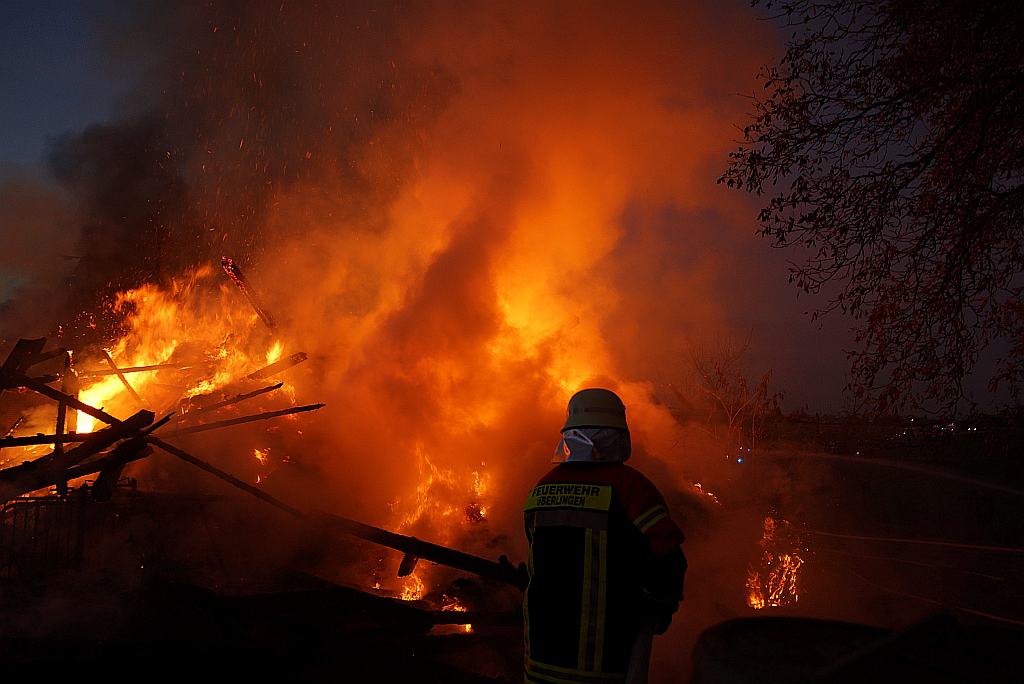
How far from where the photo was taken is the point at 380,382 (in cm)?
Answer: 1275

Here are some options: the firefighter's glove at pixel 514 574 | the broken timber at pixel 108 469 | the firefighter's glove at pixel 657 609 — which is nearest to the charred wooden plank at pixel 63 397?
the broken timber at pixel 108 469

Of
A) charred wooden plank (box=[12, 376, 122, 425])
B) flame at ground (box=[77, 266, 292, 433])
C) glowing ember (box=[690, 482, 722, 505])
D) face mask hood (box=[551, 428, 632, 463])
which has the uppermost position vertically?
→ flame at ground (box=[77, 266, 292, 433])

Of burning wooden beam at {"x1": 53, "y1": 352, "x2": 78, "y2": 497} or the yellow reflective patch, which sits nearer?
the yellow reflective patch

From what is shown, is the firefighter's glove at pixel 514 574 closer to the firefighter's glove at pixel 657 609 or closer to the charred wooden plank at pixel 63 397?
the firefighter's glove at pixel 657 609

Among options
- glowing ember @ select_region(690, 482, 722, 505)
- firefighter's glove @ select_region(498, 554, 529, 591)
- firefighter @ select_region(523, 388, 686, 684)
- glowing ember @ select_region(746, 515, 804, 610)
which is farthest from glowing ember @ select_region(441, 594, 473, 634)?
firefighter @ select_region(523, 388, 686, 684)

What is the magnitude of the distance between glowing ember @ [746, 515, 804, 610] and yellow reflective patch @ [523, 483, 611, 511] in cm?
767

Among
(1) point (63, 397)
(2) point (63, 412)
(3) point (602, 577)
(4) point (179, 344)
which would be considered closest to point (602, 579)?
(3) point (602, 577)

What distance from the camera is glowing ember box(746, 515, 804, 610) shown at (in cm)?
1005

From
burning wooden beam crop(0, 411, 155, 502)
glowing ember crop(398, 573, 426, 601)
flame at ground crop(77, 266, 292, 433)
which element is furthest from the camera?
flame at ground crop(77, 266, 292, 433)

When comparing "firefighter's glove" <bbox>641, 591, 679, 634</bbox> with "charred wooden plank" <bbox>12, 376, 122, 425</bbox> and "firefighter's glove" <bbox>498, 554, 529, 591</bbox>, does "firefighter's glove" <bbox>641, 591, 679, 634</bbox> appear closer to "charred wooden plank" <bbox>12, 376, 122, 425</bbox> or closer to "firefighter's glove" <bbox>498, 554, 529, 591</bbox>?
"firefighter's glove" <bbox>498, 554, 529, 591</bbox>

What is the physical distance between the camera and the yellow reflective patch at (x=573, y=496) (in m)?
3.18

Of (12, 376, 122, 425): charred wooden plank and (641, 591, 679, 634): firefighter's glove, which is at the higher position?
(12, 376, 122, 425): charred wooden plank

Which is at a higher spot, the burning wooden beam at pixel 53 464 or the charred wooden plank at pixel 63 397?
the charred wooden plank at pixel 63 397

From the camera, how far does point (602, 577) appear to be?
3.12 meters
